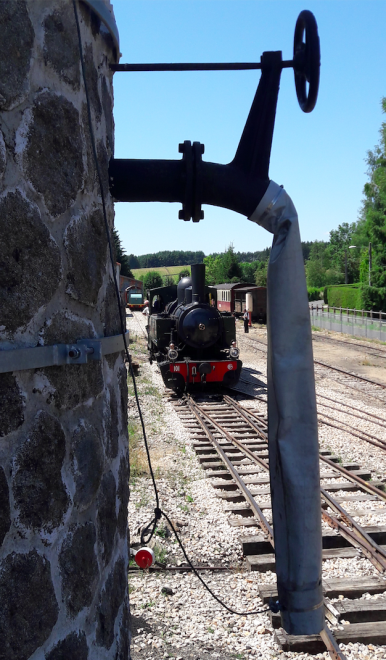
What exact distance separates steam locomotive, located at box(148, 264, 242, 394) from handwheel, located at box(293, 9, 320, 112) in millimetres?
12133

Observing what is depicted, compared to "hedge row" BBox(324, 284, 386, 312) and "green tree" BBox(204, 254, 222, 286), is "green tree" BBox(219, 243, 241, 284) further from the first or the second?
"hedge row" BBox(324, 284, 386, 312)

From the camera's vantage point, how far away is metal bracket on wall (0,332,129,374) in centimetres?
137

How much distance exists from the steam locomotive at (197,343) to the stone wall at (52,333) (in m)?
12.4

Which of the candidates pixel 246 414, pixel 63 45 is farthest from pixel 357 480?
pixel 63 45

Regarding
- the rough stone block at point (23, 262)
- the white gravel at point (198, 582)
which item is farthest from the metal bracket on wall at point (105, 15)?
the white gravel at point (198, 582)

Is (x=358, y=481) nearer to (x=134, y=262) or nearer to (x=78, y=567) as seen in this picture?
(x=78, y=567)

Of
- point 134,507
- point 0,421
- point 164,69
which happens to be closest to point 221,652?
point 134,507

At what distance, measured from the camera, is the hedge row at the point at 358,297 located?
35125 millimetres

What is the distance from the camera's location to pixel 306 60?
2145 millimetres

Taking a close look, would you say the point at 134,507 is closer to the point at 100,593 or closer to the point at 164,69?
the point at 100,593

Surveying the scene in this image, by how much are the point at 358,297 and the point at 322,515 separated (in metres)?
34.7

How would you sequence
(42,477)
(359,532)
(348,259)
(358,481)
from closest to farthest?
1. (42,477)
2. (359,532)
3. (358,481)
4. (348,259)

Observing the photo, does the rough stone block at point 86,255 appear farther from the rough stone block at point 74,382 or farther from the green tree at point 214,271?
the green tree at point 214,271

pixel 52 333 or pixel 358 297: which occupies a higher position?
pixel 358 297
